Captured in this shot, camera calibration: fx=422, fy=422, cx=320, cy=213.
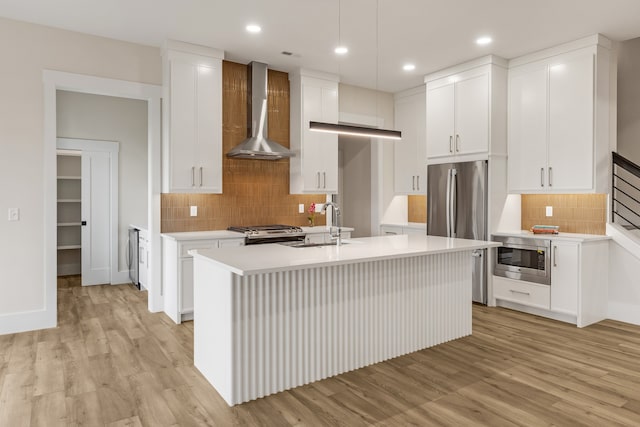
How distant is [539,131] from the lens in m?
4.89

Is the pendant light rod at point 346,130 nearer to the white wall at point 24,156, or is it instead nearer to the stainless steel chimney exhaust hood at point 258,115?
the stainless steel chimney exhaust hood at point 258,115

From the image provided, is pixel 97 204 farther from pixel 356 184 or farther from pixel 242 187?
pixel 356 184

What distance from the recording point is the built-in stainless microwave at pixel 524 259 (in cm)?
460

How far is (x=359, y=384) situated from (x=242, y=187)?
317 centimetres

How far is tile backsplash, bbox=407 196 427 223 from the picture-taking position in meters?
6.83

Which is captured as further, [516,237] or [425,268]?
[516,237]

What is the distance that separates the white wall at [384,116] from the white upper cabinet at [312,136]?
624mm

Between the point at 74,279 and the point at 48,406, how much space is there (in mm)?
4796

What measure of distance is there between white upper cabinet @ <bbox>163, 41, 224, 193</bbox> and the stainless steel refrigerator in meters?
2.87

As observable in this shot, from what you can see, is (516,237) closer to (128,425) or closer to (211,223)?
(211,223)

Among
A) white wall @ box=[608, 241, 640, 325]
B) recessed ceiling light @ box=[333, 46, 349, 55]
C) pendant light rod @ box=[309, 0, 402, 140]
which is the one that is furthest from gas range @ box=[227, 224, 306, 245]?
white wall @ box=[608, 241, 640, 325]

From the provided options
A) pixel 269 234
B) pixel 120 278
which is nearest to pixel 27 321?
pixel 120 278

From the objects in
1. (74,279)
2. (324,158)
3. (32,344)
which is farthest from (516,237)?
(74,279)

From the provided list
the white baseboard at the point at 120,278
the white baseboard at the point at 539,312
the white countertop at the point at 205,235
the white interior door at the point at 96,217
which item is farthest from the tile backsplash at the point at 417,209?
the white interior door at the point at 96,217
